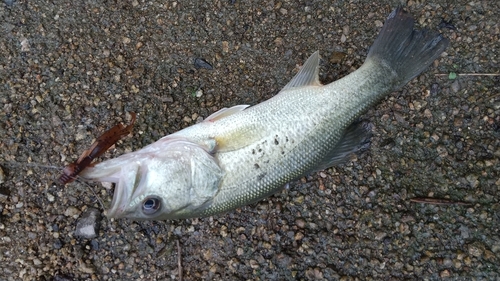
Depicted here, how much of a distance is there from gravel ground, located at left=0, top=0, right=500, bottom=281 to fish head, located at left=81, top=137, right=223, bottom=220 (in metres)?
0.80

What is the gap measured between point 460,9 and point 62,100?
11.9 feet

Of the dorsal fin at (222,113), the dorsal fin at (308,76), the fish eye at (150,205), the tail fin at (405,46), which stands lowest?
the fish eye at (150,205)

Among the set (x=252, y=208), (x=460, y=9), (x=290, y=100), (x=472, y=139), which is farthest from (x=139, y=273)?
(x=460, y=9)

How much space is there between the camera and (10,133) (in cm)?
353

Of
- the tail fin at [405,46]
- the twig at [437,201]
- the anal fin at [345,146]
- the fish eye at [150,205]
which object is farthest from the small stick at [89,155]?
the twig at [437,201]

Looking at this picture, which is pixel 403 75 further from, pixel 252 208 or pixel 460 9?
pixel 252 208

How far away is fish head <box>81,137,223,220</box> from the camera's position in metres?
2.58

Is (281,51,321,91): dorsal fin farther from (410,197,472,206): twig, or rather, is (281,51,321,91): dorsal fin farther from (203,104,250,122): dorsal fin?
(410,197,472,206): twig

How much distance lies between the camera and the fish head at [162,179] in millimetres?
2578

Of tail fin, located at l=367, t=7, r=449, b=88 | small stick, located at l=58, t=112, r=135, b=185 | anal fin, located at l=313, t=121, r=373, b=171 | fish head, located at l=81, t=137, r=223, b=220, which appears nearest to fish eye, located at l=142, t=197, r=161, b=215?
fish head, located at l=81, t=137, r=223, b=220

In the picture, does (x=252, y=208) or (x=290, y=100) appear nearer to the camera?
(x=290, y=100)

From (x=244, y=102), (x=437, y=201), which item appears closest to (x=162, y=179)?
(x=244, y=102)

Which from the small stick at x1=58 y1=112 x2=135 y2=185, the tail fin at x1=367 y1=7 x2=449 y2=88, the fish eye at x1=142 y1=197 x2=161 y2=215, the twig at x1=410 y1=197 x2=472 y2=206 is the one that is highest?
the tail fin at x1=367 y1=7 x2=449 y2=88

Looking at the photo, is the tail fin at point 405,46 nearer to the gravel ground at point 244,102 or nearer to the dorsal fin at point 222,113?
the gravel ground at point 244,102
